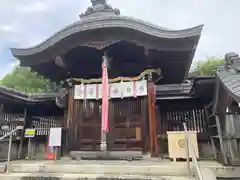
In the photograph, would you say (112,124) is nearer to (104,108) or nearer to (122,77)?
(104,108)

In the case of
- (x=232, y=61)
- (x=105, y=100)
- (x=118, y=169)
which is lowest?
(x=118, y=169)

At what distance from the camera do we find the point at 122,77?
738cm

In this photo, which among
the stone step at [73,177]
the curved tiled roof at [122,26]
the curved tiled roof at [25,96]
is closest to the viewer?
the stone step at [73,177]

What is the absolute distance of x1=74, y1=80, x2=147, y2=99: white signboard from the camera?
7.10 metres

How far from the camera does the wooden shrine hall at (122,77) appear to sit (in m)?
6.68

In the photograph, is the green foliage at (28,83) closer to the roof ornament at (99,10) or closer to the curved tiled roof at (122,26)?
the roof ornament at (99,10)

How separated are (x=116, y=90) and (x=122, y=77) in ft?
1.65

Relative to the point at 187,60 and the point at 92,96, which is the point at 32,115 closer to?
the point at 92,96

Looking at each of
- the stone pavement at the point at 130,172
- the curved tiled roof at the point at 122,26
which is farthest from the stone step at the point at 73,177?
the curved tiled roof at the point at 122,26

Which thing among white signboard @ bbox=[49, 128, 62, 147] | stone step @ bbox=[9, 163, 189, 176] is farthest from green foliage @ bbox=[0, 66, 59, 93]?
stone step @ bbox=[9, 163, 189, 176]

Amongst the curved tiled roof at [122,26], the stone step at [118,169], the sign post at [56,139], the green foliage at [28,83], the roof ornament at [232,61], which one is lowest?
the stone step at [118,169]

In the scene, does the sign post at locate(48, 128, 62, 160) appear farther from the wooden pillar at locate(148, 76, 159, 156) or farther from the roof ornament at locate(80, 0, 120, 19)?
the roof ornament at locate(80, 0, 120, 19)

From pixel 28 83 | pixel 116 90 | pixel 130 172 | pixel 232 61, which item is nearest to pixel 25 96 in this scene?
pixel 116 90

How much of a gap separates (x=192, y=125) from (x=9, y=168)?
20.2ft
